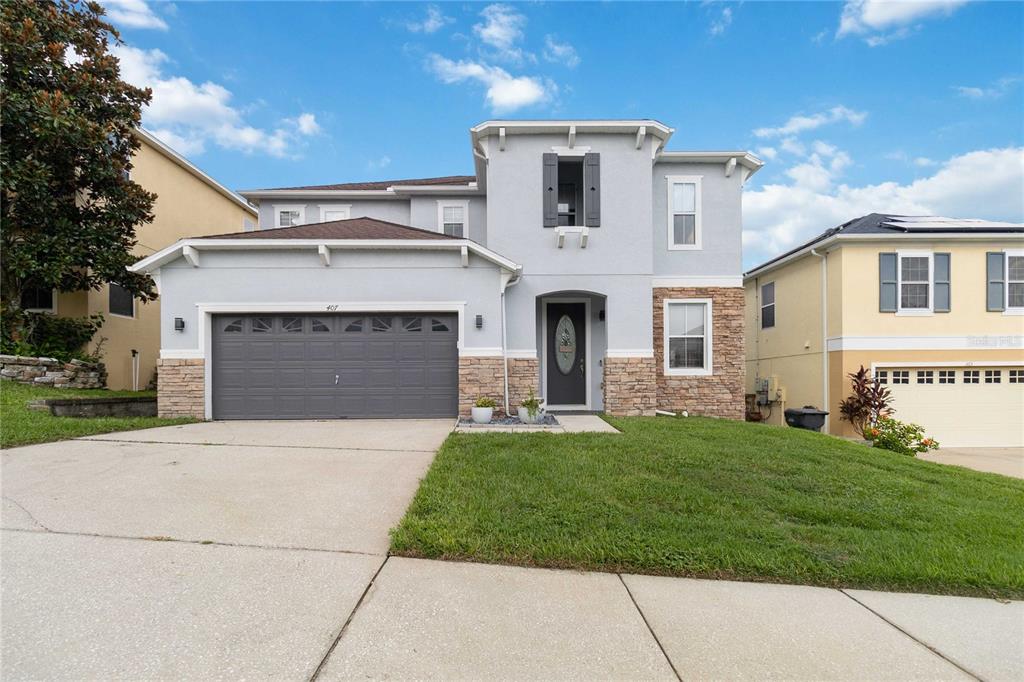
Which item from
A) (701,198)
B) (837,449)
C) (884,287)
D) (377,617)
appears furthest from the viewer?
(884,287)

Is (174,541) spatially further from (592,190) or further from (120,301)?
(120,301)

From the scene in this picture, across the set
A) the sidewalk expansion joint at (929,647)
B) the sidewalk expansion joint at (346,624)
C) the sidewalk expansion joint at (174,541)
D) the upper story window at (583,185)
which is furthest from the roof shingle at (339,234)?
the sidewalk expansion joint at (929,647)

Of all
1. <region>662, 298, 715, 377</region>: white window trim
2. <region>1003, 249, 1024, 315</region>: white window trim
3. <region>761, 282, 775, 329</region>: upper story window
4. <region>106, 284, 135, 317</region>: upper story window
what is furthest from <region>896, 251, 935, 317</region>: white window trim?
<region>106, 284, 135, 317</region>: upper story window

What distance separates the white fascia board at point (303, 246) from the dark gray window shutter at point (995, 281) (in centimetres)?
1247

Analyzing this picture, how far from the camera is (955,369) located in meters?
12.1

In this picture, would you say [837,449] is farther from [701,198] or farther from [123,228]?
[123,228]

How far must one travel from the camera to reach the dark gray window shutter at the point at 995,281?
12.0m

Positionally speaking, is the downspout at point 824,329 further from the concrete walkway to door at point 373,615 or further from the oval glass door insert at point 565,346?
the concrete walkway to door at point 373,615

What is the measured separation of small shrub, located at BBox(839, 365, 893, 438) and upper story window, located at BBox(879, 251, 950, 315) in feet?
Answer: 6.42

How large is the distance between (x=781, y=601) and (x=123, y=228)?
14.2 m

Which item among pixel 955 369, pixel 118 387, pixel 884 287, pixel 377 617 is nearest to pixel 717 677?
pixel 377 617

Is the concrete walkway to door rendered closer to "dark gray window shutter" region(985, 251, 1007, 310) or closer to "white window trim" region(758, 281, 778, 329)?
"dark gray window shutter" region(985, 251, 1007, 310)

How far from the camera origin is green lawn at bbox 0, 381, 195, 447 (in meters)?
6.46

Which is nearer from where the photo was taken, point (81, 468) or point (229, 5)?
point (81, 468)
